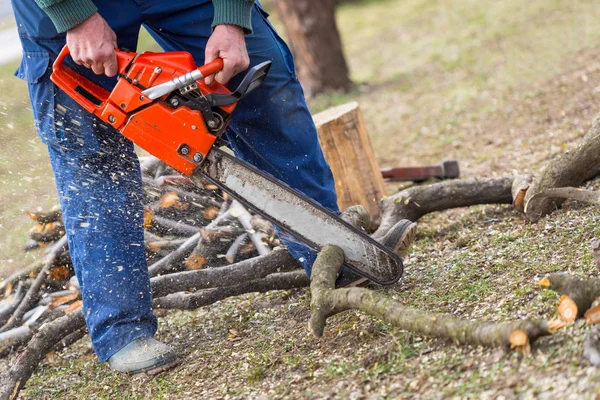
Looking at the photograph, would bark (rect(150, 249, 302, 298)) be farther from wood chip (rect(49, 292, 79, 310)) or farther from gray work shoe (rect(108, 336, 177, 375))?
wood chip (rect(49, 292, 79, 310))

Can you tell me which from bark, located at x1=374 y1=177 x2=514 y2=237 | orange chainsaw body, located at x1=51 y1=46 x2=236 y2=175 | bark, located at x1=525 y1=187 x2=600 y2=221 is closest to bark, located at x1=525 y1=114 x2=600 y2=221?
bark, located at x1=525 y1=187 x2=600 y2=221

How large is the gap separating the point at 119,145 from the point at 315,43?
5.34 metres

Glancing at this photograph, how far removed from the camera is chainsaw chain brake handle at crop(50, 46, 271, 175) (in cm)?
250

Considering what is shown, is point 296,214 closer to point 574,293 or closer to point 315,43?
point 574,293

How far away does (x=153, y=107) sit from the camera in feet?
8.27

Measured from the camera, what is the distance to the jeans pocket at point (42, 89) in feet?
8.56

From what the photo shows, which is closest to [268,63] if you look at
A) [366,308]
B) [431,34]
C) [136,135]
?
[136,135]

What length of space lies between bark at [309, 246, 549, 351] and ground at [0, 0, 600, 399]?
58 mm

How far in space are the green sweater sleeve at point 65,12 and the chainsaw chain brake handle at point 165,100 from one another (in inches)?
4.7

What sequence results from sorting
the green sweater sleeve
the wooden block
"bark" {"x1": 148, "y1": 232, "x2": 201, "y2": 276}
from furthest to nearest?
the wooden block < "bark" {"x1": 148, "y1": 232, "x2": 201, "y2": 276} < the green sweater sleeve

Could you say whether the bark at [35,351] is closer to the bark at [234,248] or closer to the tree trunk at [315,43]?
the bark at [234,248]

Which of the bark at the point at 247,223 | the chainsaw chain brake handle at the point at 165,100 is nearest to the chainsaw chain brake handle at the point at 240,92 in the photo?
the chainsaw chain brake handle at the point at 165,100

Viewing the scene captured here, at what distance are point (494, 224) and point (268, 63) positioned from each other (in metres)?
1.47

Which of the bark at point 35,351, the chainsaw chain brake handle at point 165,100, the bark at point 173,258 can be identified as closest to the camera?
the chainsaw chain brake handle at point 165,100
